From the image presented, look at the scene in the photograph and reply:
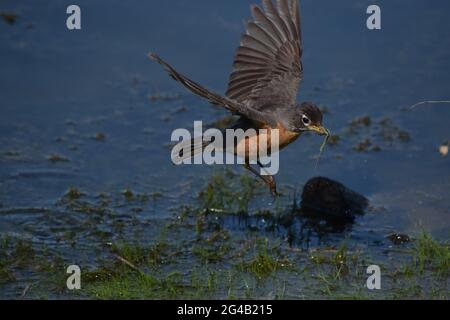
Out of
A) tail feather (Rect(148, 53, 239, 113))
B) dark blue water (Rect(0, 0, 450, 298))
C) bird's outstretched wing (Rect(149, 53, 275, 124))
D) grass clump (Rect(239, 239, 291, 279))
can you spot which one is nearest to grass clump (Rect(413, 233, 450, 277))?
dark blue water (Rect(0, 0, 450, 298))

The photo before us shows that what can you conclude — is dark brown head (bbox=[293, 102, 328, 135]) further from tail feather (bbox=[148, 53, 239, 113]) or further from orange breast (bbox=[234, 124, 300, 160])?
tail feather (bbox=[148, 53, 239, 113])

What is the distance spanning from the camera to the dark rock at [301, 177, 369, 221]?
9102mm

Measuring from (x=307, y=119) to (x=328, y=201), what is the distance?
4.98ft

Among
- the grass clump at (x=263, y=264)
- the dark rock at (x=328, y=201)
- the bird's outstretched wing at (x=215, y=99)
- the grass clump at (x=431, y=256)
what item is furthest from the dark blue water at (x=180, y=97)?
the bird's outstretched wing at (x=215, y=99)

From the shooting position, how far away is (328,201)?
29.8 feet

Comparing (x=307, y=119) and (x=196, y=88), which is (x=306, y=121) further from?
(x=196, y=88)

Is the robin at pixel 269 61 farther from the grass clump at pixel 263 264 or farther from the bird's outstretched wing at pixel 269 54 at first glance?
the grass clump at pixel 263 264

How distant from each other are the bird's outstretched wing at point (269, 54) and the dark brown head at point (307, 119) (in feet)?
2.47

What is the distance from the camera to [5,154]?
32.8 feet

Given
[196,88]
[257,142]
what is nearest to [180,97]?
[257,142]

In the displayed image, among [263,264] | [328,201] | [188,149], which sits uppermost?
[188,149]

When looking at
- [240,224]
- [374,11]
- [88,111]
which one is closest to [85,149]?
[88,111]

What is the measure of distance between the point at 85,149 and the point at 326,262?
3084 mm

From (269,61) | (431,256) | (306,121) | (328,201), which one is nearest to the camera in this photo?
(306,121)
